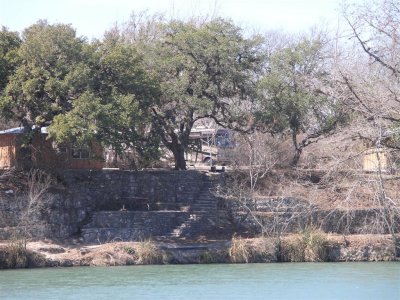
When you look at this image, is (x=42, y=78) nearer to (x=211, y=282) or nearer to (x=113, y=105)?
(x=113, y=105)

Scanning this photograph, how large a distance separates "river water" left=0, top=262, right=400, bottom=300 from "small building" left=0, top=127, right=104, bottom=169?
825 cm

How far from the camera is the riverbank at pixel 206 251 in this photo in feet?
115

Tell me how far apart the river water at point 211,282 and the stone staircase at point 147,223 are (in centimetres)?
399

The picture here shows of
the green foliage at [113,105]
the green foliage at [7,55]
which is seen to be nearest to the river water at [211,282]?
the green foliage at [113,105]

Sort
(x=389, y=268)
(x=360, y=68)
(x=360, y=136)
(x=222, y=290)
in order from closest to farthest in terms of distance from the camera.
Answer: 1. (x=360, y=136)
2. (x=360, y=68)
3. (x=222, y=290)
4. (x=389, y=268)

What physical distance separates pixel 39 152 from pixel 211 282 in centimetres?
1492

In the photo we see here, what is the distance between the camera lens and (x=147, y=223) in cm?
3906

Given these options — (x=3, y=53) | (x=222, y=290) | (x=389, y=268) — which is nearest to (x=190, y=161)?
(x=3, y=53)

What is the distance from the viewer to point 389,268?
33594 mm

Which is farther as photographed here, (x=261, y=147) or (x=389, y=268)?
(x=261, y=147)

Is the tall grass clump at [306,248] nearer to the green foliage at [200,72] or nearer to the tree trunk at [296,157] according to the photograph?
the green foliage at [200,72]

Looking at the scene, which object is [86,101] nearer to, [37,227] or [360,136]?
[37,227]

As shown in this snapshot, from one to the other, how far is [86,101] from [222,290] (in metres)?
14.1

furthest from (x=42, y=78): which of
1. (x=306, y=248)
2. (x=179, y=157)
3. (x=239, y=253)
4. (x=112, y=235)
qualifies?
(x=306, y=248)
